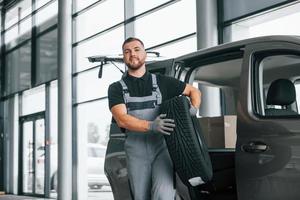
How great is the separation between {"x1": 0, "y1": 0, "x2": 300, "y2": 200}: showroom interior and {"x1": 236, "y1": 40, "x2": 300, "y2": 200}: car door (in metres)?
3.76

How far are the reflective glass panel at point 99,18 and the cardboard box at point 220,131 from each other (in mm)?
7035


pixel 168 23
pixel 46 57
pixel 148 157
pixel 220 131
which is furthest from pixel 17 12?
pixel 148 157

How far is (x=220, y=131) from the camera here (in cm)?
307

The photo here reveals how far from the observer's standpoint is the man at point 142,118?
262 centimetres

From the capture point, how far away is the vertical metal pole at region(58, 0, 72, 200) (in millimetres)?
11156

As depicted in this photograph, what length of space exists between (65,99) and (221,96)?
8141 mm

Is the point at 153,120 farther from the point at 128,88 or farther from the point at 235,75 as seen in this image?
the point at 235,75

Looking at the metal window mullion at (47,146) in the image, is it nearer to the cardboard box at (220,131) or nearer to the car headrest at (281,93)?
the cardboard box at (220,131)

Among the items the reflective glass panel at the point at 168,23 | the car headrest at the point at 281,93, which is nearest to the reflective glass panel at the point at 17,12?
the reflective glass panel at the point at 168,23

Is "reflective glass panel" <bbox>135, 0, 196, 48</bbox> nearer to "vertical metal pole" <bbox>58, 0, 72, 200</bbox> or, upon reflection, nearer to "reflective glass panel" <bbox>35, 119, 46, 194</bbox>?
"vertical metal pole" <bbox>58, 0, 72, 200</bbox>

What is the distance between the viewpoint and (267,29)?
6.83 m

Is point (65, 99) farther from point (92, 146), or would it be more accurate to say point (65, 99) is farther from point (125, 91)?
point (125, 91)

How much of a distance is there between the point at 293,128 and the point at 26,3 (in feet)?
42.9

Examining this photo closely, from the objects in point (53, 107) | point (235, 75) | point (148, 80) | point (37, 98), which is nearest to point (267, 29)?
point (235, 75)
